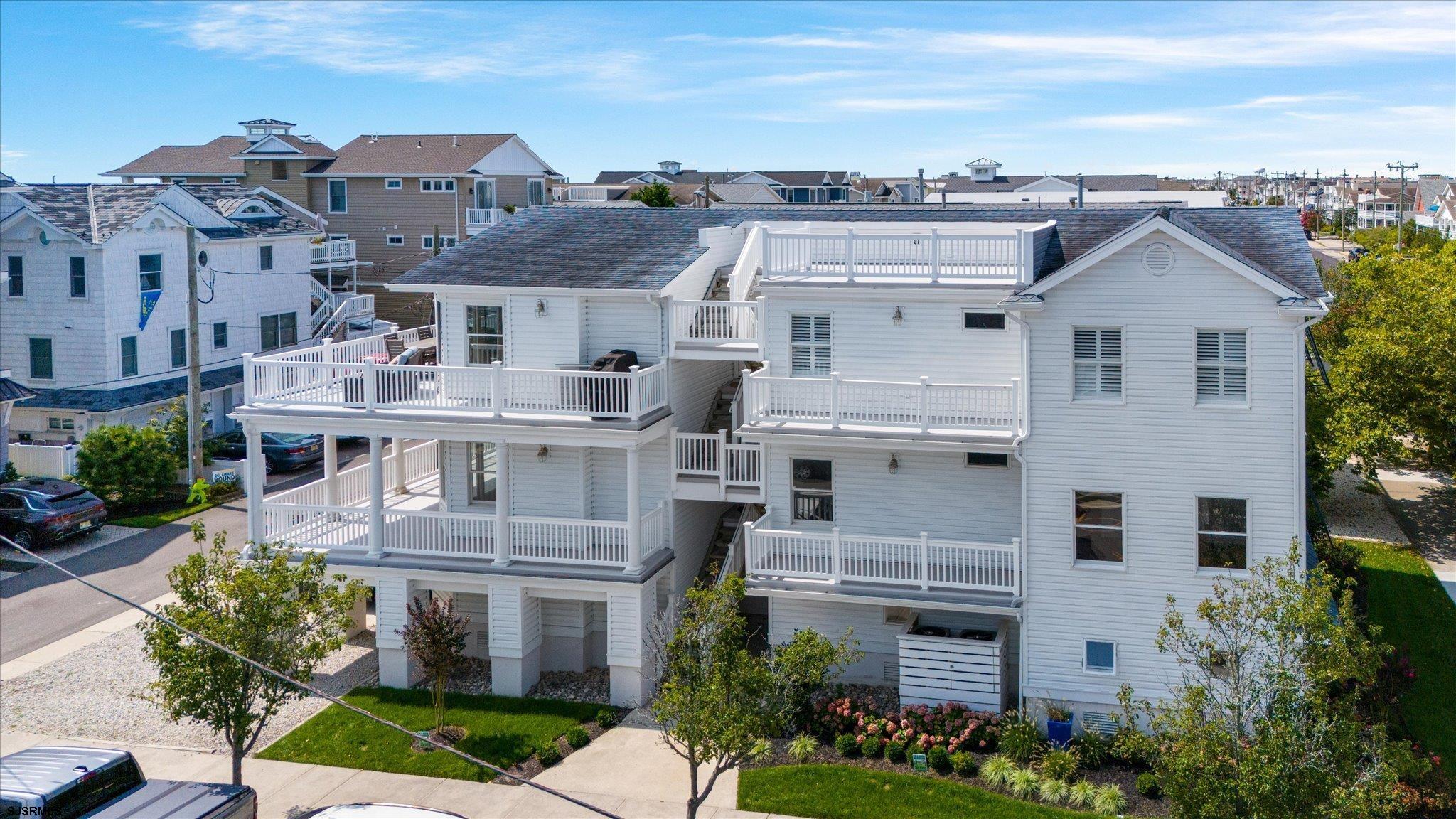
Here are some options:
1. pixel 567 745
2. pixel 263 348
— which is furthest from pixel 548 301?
pixel 263 348

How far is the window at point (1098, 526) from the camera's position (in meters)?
21.4

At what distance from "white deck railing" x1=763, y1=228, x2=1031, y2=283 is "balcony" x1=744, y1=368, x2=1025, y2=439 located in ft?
6.10

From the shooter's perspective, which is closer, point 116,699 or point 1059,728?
point 1059,728

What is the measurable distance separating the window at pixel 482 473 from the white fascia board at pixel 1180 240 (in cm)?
1124

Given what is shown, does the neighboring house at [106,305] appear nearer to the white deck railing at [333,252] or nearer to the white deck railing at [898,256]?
the white deck railing at [333,252]

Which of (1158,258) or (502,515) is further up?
(1158,258)

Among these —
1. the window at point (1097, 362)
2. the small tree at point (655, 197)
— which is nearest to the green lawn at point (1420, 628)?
the window at point (1097, 362)

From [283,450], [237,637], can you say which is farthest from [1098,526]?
[283,450]

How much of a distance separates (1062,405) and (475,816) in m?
10.8

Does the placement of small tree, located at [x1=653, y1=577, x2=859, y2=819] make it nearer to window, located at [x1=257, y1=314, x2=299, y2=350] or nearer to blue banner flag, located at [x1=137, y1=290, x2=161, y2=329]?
blue banner flag, located at [x1=137, y1=290, x2=161, y2=329]

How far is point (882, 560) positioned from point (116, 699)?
13.5 metres

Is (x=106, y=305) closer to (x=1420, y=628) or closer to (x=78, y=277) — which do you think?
(x=78, y=277)

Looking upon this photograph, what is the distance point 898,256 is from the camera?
Answer: 24.1 m

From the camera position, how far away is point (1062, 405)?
21.4m
